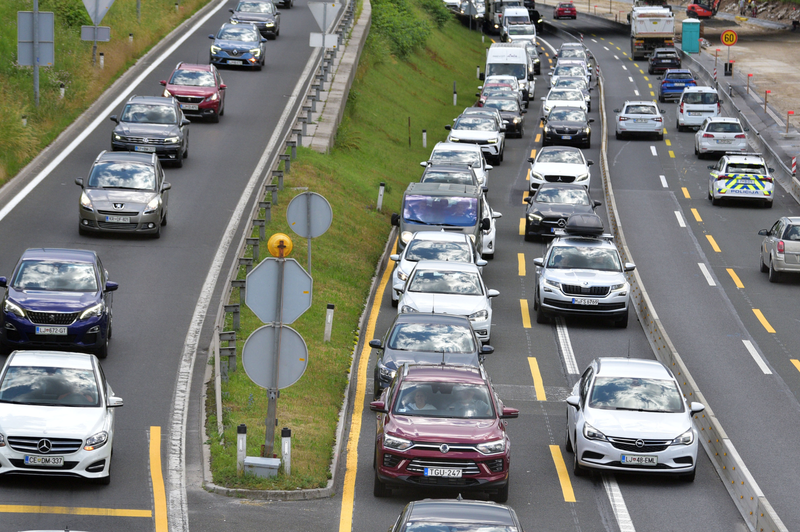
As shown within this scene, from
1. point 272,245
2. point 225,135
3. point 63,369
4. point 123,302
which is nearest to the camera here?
point 272,245

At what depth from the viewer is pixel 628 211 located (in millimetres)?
36719

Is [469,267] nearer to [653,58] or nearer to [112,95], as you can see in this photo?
[112,95]

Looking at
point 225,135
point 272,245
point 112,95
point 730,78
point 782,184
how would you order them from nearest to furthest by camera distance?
1. point 272,245
2. point 225,135
3. point 112,95
4. point 782,184
5. point 730,78

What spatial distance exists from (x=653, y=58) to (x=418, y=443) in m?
61.6

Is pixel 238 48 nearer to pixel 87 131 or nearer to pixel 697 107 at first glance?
pixel 87 131

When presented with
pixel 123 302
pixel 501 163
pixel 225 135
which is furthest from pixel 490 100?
pixel 123 302

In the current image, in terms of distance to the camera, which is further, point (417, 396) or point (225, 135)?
point (225, 135)

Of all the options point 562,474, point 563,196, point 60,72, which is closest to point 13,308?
point 562,474

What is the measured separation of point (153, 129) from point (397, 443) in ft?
63.1

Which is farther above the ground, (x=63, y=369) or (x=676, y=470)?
(x=63, y=369)

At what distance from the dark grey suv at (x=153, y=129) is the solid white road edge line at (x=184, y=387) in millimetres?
2203

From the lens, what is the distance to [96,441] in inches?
525

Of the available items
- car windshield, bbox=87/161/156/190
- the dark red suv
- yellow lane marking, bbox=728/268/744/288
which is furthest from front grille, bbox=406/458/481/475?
yellow lane marking, bbox=728/268/744/288

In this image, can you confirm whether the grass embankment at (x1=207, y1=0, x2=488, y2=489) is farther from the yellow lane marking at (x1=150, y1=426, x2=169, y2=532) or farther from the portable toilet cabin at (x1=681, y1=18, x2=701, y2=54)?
the portable toilet cabin at (x1=681, y1=18, x2=701, y2=54)
